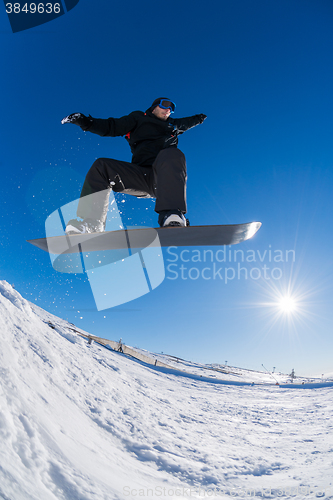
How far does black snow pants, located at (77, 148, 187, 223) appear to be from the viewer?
3.13 metres

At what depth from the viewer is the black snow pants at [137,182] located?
10.3ft

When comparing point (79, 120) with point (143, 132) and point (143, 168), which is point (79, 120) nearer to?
point (143, 132)

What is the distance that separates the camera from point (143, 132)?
3689 millimetres

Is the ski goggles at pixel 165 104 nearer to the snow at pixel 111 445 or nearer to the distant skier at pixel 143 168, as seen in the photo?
the distant skier at pixel 143 168

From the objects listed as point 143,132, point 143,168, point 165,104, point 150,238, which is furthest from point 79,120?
point 150,238

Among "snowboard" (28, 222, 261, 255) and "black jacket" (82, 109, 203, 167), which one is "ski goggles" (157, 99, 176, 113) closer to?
"black jacket" (82, 109, 203, 167)

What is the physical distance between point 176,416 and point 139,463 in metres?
1.96

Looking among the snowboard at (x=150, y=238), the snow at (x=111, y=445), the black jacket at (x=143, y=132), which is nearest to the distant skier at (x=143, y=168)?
the black jacket at (x=143, y=132)

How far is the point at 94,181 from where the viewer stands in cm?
348

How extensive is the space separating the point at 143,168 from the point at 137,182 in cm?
25

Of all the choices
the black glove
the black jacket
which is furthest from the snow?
the black jacket

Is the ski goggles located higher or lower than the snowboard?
higher

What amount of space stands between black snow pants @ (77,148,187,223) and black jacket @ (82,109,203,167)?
217 millimetres

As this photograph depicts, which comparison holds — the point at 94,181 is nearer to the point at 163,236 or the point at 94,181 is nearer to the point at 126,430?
the point at 163,236
